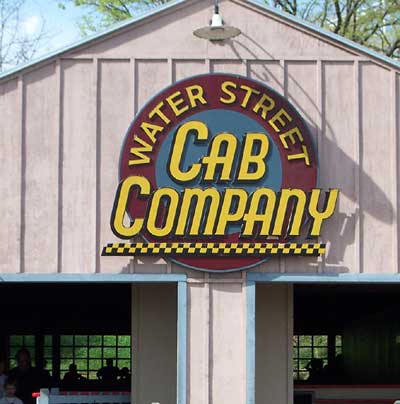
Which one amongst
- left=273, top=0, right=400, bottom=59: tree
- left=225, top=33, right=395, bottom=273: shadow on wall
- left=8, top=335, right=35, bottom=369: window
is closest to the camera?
left=225, top=33, right=395, bottom=273: shadow on wall

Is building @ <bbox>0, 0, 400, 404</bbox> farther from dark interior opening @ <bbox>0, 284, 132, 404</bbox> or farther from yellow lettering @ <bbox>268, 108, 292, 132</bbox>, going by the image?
dark interior opening @ <bbox>0, 284, 132, 404</bbox>

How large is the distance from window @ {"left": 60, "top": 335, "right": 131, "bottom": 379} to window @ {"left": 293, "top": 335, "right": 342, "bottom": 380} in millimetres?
4894

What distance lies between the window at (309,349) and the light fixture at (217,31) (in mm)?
16093

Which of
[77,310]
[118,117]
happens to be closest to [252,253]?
[118,117]

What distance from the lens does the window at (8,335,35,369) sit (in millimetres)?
27375

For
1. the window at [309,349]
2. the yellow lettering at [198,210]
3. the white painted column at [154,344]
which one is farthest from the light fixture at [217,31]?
→ the window at [309,349]

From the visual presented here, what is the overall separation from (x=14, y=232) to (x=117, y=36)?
319cm

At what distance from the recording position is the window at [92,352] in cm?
2816

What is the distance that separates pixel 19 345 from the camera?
27.5m

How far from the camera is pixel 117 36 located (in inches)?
635

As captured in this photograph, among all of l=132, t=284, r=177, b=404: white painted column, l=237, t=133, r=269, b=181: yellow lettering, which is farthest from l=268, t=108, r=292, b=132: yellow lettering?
l=132, t=284, r=177, b=404: white painted column

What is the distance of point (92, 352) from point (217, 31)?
15.3 m

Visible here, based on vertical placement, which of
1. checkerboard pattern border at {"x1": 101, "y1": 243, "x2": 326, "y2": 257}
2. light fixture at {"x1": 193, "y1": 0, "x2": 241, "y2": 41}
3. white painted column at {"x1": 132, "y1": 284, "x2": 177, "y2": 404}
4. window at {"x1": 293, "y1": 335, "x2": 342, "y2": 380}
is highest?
light fixture at {"x1": 193, "y1": 0, "x2": 241, "y2": 41}

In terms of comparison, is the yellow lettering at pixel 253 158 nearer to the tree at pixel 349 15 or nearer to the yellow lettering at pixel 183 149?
the yellow lettering at pixel 183 149
